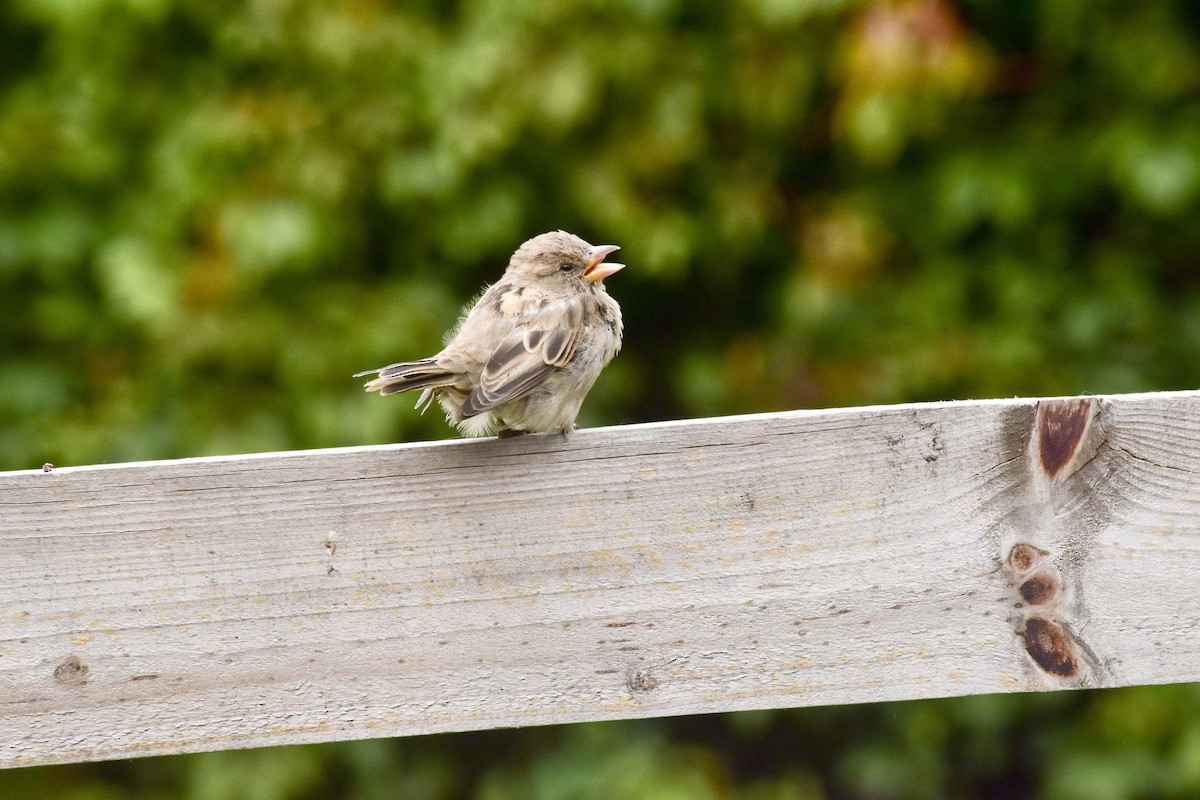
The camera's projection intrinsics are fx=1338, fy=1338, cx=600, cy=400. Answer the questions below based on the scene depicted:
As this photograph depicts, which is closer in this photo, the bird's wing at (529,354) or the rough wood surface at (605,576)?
the rough wood surface at (605,576)

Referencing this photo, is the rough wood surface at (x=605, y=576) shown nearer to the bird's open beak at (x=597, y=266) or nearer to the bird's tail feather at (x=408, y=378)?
the bird's tail feather at (x=408, y=378)

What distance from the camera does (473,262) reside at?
5109mm

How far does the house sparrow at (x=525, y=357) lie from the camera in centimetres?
288

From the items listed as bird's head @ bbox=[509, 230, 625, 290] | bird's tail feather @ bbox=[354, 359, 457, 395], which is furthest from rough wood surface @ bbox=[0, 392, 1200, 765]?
bird's head @ bbox=[509, 230, 625, 290]

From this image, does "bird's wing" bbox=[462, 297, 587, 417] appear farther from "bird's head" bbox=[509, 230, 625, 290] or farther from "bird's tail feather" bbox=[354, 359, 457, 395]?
"bird's head" bbox=[509, 230, 625, 290]

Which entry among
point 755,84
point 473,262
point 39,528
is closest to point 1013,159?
point 755,84

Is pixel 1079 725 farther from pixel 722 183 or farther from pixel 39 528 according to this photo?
pixel 39 528

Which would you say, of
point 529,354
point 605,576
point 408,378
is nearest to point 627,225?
point 529,354

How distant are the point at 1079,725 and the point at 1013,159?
2095 millimetres

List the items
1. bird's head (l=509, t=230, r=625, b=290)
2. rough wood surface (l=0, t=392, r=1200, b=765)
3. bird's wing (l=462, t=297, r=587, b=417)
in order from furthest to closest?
bird's head (l=509, t=230, r=625, b=290) < bird's wing (l=462, t=297, r=587, b=417) < rough wood surface (l=0, t=392, r=1200, b=765)

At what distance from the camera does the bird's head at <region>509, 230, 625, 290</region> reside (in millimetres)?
3516

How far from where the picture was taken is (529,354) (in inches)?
119

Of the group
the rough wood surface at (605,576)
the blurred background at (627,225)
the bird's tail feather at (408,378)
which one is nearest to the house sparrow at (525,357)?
the bird's tail feather at (408,378)

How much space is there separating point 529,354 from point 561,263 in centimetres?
58
